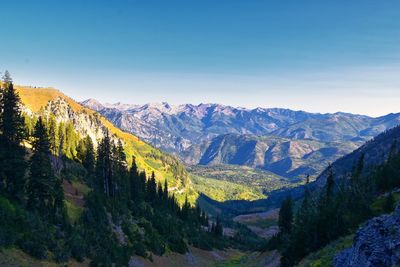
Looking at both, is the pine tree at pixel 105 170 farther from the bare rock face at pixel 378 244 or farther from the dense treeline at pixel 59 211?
the bare rock face at pixel 378 244

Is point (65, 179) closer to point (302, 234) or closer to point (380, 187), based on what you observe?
point (302, 234)

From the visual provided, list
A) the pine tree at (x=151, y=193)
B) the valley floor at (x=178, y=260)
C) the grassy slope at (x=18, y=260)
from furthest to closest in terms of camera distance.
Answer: the pine tree at (x=151, y=193) → the valley floor at (x=178, y=260) → the grassy slope at (x=18, y=260)

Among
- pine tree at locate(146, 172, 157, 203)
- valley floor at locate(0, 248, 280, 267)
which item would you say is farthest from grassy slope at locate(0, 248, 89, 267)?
pine tree at locate(146, 172, 157, 203)

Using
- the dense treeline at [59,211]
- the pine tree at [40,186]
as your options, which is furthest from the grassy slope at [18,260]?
the pine tree at [40,186]

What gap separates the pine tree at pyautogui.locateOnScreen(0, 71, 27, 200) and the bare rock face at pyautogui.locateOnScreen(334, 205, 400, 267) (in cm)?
4971

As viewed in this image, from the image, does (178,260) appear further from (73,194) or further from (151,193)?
(151,193)

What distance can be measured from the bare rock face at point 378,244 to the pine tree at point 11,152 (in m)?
49.7

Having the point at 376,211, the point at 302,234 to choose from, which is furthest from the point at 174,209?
the point at 376,211

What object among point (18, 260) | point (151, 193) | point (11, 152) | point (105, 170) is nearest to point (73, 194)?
point (105, 170)

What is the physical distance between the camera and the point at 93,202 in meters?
80.0

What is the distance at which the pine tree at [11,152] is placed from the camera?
2228 inches

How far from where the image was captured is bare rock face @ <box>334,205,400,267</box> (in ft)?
79.8

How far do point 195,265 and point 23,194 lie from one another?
5279cm

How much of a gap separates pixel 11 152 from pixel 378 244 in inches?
2137
